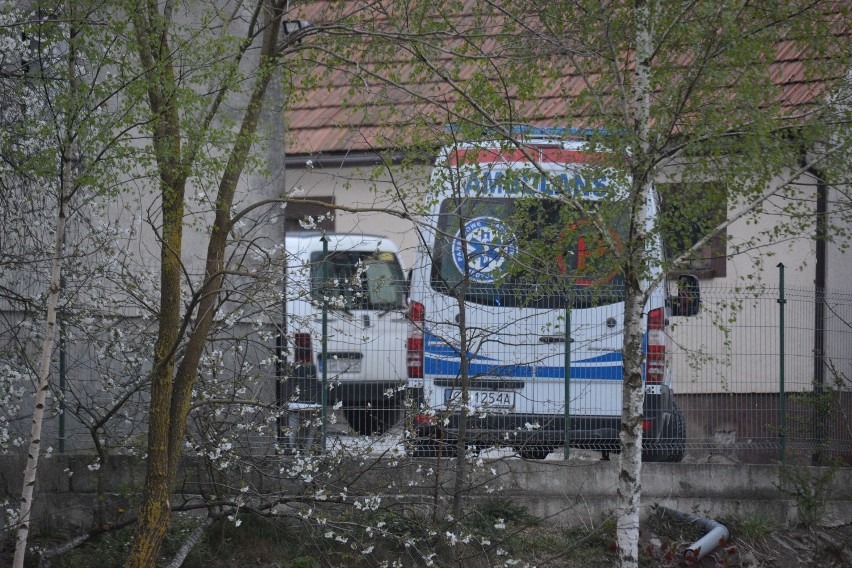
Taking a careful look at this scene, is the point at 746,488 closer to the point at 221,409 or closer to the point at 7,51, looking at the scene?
the point at 221,409

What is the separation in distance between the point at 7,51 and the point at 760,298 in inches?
266

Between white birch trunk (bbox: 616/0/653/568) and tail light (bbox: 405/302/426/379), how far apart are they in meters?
1.80

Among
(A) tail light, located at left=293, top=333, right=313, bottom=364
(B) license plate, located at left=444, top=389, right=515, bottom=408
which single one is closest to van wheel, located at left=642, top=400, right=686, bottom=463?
(B) license plate, located at left=444, top=389, right=515, bottom=408

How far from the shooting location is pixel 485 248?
317 inches

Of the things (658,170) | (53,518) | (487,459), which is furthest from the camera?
(53,518)

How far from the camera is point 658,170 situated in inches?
298

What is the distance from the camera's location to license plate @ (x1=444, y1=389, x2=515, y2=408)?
8008 mm

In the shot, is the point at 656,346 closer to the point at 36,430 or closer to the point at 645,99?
the point at 645,99

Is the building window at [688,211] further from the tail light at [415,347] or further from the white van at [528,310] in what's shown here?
the tail light at [415,347]

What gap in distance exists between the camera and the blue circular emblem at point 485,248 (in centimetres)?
704

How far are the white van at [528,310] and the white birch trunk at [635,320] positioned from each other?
0.17 m

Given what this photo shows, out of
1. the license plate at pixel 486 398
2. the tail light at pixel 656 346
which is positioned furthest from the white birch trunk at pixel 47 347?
the tail light at pixel 656 346

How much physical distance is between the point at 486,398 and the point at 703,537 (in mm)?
2370

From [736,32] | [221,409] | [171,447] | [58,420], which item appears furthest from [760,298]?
[58,420]
